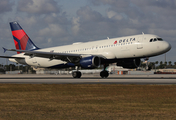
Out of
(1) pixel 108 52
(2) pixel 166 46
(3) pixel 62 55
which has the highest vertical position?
(2) pixel 166 46

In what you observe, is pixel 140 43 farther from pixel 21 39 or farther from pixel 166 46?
pixel 21 39

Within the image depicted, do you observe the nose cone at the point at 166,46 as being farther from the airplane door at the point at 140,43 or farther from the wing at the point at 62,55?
the wing at the point at 62,55

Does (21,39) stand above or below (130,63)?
→ above

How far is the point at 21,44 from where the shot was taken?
175 ft

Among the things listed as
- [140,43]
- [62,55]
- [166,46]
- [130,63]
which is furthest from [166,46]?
[62,55]

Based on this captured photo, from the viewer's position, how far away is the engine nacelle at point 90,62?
38.9 metres

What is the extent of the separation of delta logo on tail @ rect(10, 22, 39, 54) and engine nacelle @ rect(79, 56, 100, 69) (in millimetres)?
17506

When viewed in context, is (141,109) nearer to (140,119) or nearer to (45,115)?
(140,119)

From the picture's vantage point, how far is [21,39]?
175ft

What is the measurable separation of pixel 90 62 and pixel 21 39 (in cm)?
2067

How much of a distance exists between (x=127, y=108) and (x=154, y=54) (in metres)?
27.2

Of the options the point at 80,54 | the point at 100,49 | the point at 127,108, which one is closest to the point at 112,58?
the point at 100,49

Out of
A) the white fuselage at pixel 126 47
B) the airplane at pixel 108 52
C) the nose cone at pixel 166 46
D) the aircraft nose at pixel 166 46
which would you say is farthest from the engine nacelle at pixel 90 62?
the aircraft nose at pixel 166 46

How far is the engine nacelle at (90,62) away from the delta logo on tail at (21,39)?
17506 mm
